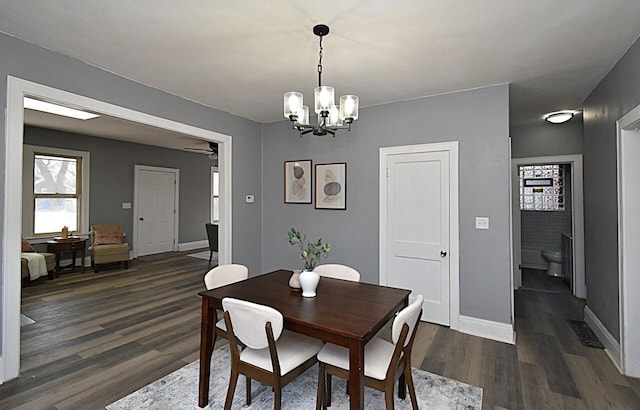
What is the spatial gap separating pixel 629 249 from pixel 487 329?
139 centimetres

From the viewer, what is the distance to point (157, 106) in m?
3.35

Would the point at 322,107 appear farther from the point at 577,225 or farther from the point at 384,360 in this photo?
the point at 577,225

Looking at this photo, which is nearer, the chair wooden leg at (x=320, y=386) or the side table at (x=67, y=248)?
the chair wooden leg at (x=320, y=386)

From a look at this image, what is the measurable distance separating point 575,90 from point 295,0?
10.9 ft

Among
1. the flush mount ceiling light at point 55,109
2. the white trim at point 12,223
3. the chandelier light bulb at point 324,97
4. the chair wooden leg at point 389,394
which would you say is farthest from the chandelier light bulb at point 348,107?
the flush mount ceiling light at point 55,109

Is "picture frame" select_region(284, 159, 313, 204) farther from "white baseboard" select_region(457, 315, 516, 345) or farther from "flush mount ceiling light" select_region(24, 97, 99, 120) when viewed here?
"flush mount ceiling light" select_region(24, 97, 99, 120)

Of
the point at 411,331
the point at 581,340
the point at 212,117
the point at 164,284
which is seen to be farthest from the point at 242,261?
the point at 581,340

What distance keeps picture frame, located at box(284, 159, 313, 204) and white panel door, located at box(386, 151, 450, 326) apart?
119cm

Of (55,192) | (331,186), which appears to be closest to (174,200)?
(55,192)

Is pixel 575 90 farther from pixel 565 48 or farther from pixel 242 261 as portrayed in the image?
pixel 242 261

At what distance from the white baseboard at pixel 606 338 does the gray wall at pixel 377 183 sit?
0.80 m

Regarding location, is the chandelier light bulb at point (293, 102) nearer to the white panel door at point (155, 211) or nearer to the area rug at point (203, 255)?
the area rug at point (203, 255)

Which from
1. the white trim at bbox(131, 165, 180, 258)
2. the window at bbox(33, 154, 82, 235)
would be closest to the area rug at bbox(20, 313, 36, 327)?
the window at bbox(33, 154, 82, 235)

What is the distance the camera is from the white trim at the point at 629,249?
240 centimetres
